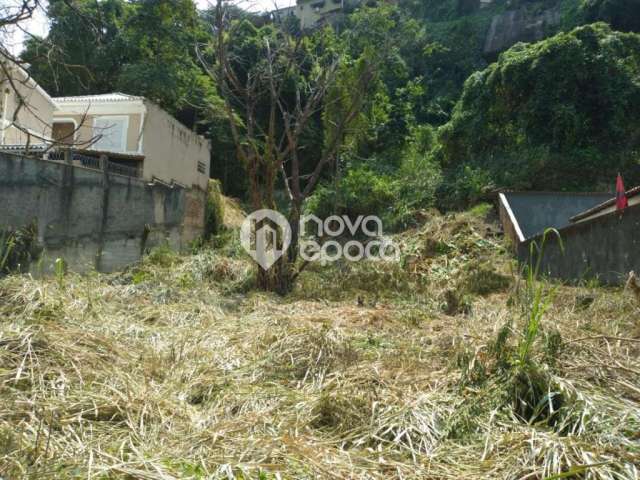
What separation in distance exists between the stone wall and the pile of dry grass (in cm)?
249

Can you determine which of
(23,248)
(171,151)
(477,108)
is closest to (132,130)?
(171,151)

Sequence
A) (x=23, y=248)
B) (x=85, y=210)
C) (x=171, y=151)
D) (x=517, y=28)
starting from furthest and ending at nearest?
1. (x=517, y=28)
2. (x=171, y=151)
3. (x=85, y=210)
4. (x=23, y=248)

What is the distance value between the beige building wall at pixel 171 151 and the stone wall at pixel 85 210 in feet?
11.6

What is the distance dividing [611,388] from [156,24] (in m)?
13.5

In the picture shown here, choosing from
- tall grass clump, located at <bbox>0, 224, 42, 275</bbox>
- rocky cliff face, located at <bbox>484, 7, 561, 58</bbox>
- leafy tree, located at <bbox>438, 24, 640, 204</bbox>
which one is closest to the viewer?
tall grass clump, located at <bbox>0, 224, 42, 275</bbox>

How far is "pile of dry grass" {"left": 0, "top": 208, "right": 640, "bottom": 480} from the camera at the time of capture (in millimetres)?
Answer: 1503

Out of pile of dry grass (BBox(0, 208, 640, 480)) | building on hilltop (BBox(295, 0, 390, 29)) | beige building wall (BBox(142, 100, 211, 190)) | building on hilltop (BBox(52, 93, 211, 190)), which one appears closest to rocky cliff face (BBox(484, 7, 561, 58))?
building on hilltop (BBox(295, 0, 390, 29))

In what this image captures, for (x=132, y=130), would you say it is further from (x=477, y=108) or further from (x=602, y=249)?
(x=602, y=249)

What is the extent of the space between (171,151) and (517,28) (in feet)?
57.0

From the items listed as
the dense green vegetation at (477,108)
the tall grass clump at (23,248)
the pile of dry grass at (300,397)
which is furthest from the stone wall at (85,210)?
the pile of dry grass at (300,397)

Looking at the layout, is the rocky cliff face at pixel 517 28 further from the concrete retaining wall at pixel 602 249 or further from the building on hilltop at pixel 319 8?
the concrete retaining wall at pixel 602 249

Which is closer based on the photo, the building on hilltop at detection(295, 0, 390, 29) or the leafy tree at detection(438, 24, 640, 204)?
the leafy tree at detection(438, 24, 640, 204)

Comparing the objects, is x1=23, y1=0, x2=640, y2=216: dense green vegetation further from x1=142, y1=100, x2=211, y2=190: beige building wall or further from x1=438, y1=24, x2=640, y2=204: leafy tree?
x1=142, y1=100, x2=211, y2=190: beige building wall

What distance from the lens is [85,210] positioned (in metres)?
6.50
